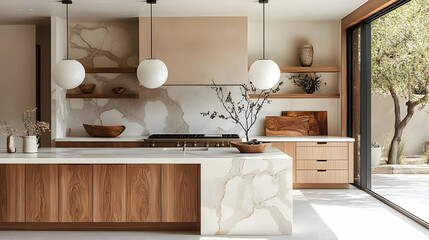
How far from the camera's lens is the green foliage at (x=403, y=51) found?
5730 millimetres

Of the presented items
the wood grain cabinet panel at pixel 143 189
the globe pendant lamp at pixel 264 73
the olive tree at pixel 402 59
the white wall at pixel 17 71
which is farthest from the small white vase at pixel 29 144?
the olive tree at pixel 402 59

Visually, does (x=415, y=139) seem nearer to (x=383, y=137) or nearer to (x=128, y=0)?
(x=383, y=137)

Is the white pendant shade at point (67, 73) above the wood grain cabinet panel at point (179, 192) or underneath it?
above

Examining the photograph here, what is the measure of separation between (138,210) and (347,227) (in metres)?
1.87

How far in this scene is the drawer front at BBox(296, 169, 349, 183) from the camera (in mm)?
5965

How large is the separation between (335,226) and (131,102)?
3.43 meters

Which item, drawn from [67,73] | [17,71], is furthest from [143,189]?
[17,71]

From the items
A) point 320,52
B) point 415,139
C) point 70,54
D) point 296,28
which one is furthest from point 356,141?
point 70,54

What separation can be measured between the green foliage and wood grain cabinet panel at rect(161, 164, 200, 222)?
3315 millimetres

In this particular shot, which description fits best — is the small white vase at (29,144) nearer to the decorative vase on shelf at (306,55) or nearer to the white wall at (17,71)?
the white wall at (17,71)

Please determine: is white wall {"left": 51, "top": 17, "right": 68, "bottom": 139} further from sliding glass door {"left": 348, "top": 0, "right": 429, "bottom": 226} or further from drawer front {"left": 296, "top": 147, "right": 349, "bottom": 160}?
sliding glass door {"left": 348, "top": 0, "right": 429, "bottom": 226}

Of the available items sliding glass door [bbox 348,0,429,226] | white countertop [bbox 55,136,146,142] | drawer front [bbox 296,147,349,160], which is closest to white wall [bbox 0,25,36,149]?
white countertop [bbox 55,136,146,142]

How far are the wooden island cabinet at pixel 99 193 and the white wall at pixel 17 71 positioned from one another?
9.46ft

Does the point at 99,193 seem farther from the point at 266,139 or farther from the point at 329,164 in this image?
the point at 329,164
